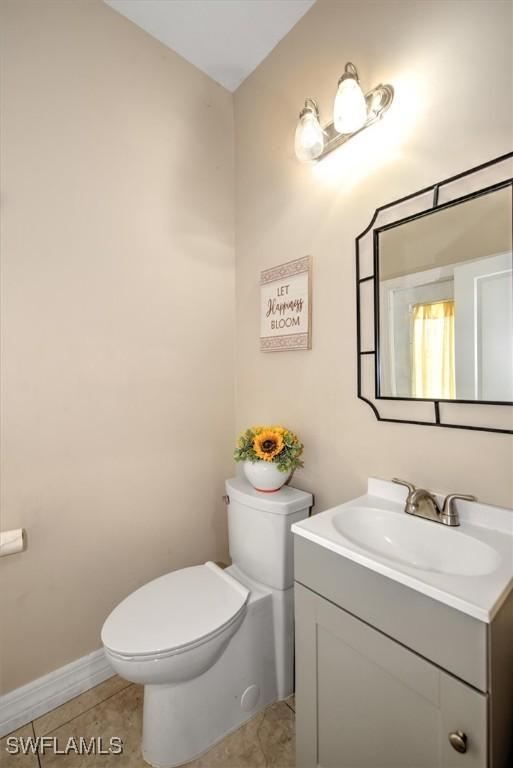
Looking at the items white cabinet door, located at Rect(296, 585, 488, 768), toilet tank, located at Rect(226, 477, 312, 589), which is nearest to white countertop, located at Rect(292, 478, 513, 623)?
white cabinet door, located at Rect(296, 585, 488, 768)

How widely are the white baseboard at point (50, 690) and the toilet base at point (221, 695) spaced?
390 mm

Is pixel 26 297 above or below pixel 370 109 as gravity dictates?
below

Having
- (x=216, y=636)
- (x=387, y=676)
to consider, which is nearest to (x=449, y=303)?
(x=387, y=676)

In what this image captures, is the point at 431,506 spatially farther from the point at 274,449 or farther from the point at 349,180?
the point at 349,180

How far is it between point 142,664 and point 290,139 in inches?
79.2

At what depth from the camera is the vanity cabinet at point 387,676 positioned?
67 centimetres

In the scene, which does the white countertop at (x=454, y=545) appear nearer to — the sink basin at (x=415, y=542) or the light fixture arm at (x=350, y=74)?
the sink basin at (x=415, y=542)

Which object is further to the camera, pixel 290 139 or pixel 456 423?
pixel 290 139

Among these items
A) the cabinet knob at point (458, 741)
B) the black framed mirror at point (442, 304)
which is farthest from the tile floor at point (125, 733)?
the black framed mirror at point (442, 304)

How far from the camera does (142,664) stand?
3.31ft

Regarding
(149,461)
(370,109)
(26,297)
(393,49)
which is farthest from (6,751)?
(393,49)

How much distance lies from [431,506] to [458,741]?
0.49 m

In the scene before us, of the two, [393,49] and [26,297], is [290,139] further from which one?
[26,297]

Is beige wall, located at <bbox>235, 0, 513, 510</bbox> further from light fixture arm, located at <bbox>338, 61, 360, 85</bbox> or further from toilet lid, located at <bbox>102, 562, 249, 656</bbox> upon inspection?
toilet lid, located at <bbox>102, 562, 249, 656</bbox>
